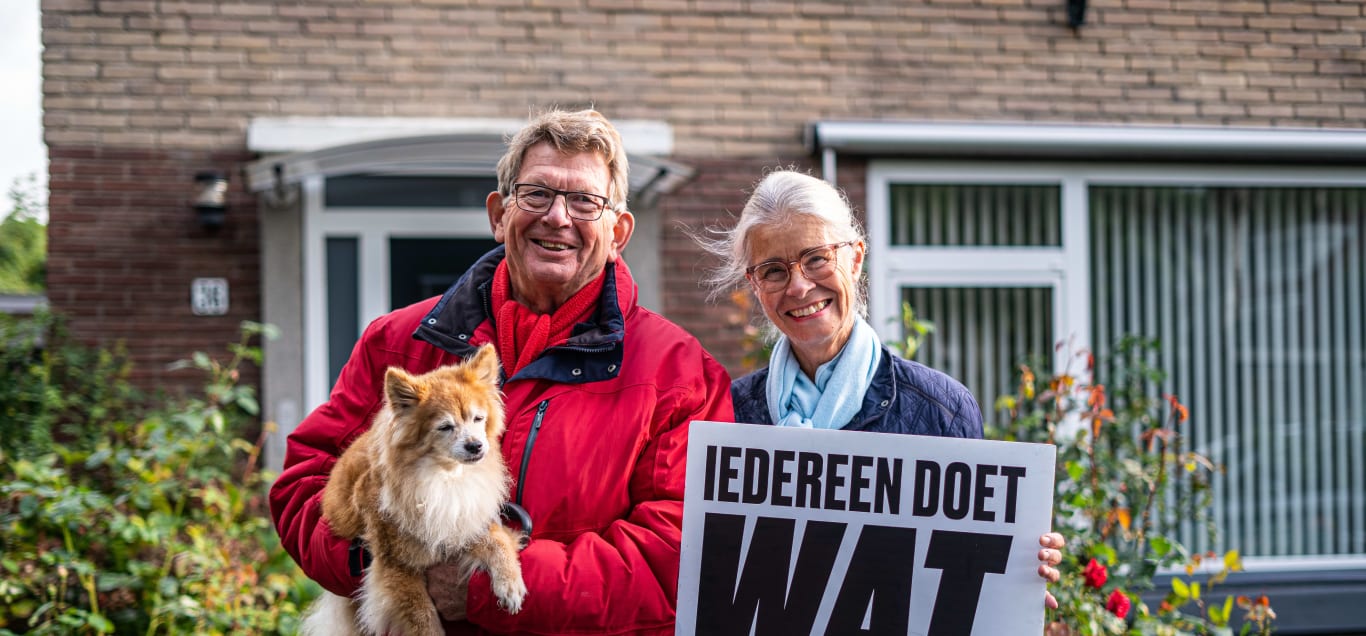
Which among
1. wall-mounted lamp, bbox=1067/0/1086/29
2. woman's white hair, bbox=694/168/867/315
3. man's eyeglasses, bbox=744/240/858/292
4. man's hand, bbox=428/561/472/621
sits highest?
wall-mounted lamp, bbox=1067/0/1086/29

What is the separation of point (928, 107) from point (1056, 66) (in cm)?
106

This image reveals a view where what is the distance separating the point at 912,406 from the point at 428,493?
4.20ft

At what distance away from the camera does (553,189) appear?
2.27 meters

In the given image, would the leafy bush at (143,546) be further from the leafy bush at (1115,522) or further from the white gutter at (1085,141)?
the white gutter at (1085,141)

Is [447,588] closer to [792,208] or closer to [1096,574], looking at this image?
[792,208]

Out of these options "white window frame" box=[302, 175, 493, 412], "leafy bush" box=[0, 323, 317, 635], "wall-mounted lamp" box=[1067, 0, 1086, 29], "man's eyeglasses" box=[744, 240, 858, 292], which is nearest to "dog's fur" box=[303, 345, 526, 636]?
"man's eyeglasses" box=[744, 240, 858, 292]

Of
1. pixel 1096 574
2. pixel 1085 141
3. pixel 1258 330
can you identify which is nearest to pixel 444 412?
pixel 1096 574

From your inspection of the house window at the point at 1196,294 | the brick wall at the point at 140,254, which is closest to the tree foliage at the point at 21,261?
the brick wall at the point at 140,254

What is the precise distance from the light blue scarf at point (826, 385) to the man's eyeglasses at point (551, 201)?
70 cm

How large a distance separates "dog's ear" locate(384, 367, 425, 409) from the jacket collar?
227mm

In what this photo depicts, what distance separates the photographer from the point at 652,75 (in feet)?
20.9

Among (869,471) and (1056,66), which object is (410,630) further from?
(1056,66)

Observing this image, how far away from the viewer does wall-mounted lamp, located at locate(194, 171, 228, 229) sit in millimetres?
5887

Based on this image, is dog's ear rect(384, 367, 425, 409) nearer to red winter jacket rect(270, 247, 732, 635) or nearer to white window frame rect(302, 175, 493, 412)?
red winter jacket rect(270, 247, 732, 635)
